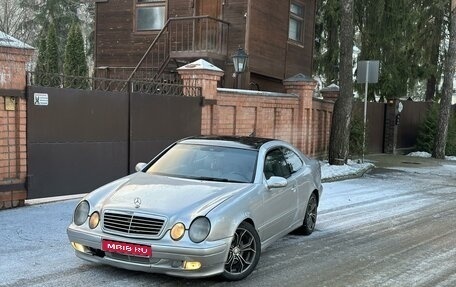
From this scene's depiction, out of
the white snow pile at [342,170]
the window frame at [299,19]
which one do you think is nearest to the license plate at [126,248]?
the white snow pile at [342,170]

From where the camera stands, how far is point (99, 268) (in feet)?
17.5

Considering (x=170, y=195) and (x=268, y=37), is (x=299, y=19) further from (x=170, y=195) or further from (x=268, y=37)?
(x=170, y=195)

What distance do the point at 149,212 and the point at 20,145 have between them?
411 cm

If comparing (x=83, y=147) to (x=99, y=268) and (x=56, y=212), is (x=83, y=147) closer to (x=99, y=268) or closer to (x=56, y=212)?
(x=56, y=212)

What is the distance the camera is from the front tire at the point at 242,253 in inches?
198

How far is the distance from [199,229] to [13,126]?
14.9 ft

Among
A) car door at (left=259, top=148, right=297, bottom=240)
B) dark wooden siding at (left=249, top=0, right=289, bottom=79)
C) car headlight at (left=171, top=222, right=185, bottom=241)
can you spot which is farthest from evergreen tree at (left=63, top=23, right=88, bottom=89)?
car headlight at (left=171, top=222, right=185, bottom=241)

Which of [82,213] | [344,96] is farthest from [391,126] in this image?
[82,213]

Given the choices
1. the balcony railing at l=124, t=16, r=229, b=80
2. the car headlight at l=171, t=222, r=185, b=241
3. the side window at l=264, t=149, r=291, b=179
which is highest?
the balcony railing at l=124, t=16, r=229, b=80

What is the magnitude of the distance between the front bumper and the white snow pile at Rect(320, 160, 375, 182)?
328 inches

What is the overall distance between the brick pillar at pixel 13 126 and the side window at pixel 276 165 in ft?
13.3

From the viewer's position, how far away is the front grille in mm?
4746

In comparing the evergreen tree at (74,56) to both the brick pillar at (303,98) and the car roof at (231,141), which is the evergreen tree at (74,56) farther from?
the car roof at (231,141)

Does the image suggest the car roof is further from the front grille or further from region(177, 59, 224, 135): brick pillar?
region(177, 59, 224, 135): brick pillar
